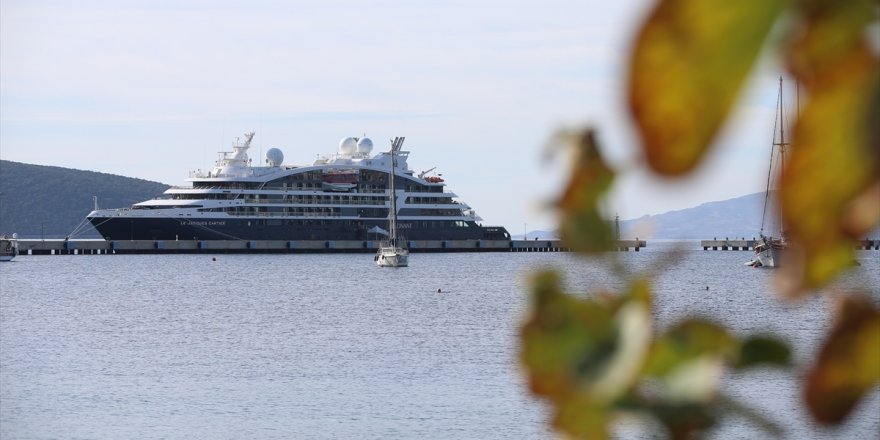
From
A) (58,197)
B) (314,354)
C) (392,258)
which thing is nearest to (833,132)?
(314,354)

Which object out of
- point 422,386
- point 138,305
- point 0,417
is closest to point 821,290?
point 0,417

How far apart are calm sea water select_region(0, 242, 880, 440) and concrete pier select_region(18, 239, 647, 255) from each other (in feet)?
76.1

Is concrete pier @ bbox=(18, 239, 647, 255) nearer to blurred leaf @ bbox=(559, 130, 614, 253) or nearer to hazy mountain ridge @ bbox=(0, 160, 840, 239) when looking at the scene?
hazy mountain ridge @ bbox=(0, 160, 840, 239)

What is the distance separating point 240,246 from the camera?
90.2 m

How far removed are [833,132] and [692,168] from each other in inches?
2.3

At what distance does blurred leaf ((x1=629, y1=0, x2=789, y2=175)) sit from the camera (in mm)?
522

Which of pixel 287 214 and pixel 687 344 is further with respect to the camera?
pixel 287 214

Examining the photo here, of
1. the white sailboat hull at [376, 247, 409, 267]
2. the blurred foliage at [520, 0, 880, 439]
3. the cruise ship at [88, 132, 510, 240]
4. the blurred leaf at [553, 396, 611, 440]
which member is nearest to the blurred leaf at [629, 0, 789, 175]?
the blurred foliage at [520, 0, 880, 439]

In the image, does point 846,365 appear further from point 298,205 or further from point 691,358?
point 298,205

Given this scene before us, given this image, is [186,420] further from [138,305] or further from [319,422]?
[138,305]

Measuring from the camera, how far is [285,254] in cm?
9606

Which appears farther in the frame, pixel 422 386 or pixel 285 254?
pixel 285 254

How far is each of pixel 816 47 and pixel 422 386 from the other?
23.0 metres

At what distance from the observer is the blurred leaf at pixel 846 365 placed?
59 cm
